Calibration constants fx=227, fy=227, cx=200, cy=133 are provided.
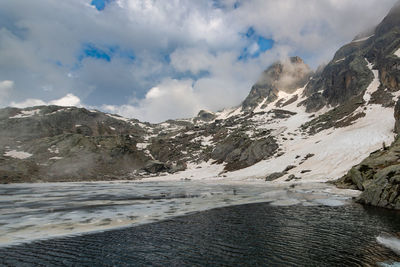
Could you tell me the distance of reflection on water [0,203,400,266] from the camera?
37.0 feet

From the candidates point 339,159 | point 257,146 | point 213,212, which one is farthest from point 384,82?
point 213,212

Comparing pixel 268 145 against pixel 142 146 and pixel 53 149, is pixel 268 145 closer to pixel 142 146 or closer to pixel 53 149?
pixel 142 146

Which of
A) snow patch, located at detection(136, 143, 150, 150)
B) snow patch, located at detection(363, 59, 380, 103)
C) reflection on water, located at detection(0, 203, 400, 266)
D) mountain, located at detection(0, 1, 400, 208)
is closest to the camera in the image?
reflection on water, located at detection(0, 203, 400, 266)

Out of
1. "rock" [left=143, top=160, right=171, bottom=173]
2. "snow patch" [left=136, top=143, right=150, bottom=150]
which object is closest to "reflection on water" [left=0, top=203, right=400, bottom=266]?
"rock" [left=143, top=160, right=171, bottom=173]

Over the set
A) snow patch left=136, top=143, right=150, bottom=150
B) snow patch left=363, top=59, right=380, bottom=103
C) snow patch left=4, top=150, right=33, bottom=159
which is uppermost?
snow patch left=363, top=59, right=380, bottom=103

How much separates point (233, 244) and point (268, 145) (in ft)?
293

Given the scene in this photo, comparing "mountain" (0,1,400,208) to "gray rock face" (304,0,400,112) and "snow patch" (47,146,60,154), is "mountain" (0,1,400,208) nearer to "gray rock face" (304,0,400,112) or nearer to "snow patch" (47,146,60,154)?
"snow patch" (47,146,60,154)

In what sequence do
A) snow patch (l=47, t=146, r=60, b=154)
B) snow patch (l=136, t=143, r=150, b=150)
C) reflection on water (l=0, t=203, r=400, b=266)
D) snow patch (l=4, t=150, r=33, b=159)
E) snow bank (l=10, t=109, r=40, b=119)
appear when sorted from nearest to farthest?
reflection on water (l=0, t=203, r=400, b=266) → snow patch (l=4, t=150, r=33, b=159) → snow patch (l=47, t=146, r=60, b=154) → snow patch (l=136, t=143, r=150, b=150) → snow bank (l=10, t=109, r=40, b=119)

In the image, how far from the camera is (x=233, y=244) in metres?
13.8

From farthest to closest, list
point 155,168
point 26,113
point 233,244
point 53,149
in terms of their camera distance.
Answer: point 26,113 < point 53,149 < point 155,168 < point 233,244

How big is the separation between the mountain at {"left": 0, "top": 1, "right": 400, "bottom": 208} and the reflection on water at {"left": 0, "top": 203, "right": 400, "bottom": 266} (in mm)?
10317

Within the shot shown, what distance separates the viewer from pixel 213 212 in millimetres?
23344

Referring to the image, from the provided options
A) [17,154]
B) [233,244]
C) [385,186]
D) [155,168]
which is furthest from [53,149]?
[385,186]

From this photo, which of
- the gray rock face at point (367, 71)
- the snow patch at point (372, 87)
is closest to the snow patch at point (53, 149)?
the snow patch at point (372, 87)
